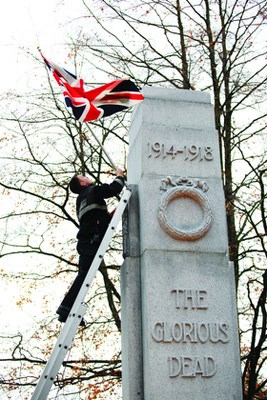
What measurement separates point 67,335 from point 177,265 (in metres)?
1.62

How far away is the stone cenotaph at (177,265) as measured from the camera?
6828mm

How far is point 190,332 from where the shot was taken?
275 inches

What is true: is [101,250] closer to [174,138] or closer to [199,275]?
[199,275]

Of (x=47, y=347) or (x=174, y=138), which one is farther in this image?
(x=47, y=347)

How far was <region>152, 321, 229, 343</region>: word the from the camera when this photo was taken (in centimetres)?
689

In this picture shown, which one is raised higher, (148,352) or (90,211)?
(90,211)

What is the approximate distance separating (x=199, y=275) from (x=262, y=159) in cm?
645

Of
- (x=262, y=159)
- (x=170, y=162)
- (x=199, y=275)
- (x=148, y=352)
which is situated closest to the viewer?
(x=148, y=352)

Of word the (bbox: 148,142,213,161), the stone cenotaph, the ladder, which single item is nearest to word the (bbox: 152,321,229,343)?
the stone cenotaph

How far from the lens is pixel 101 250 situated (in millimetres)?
7156

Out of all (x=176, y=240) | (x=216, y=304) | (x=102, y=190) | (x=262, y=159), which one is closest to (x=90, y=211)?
(x=102, y=190)

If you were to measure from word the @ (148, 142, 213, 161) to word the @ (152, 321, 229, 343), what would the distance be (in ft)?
7.13

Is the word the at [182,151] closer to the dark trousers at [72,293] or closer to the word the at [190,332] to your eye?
the dark trousers at [72,293]

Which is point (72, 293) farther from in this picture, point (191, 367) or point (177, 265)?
point (191, 367)
